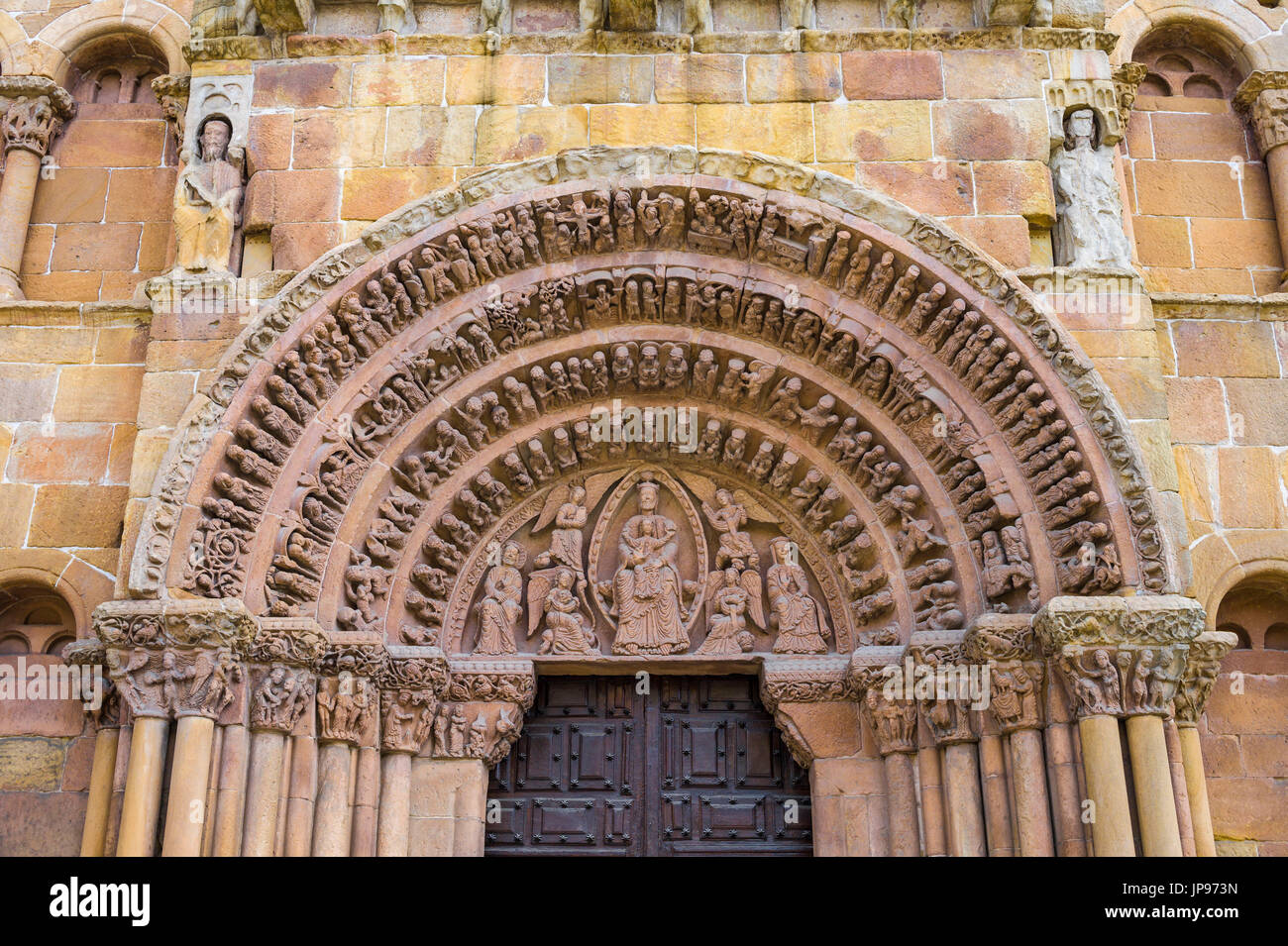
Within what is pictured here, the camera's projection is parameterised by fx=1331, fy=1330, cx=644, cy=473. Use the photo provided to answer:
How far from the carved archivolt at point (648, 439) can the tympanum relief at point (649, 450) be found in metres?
0.02

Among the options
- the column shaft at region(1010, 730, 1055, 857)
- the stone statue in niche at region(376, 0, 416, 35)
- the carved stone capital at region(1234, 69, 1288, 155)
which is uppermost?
the stone statue in niche at region(376, 0, 416, 35)

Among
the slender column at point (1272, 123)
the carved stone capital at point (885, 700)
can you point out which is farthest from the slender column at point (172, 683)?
the slender column at point (1272, 123)

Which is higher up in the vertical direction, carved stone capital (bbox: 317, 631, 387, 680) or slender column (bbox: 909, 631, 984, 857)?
A: carved stone capital (bbox: 317, 631, 387, 680)

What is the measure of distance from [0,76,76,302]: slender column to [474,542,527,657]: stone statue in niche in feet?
14.1

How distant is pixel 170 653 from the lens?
318 inches

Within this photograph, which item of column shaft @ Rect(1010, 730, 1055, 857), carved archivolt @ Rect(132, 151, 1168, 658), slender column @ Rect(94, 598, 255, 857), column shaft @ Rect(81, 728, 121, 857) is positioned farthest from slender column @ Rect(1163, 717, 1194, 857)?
column shaft @ Rect(81, 728, 121, 857)

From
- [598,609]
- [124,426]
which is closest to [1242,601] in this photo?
[598,609]

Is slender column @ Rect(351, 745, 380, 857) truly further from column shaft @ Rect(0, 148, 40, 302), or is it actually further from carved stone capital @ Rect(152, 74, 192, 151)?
carved stone capital @ Rect(152, 74, 192, 151)

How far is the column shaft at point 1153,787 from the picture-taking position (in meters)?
7.73

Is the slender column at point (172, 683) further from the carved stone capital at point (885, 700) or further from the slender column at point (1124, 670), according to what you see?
the slender column at point (1124, 670)

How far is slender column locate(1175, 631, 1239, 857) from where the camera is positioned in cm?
821

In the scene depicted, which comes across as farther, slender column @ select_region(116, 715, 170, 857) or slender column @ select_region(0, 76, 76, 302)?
slender column @ select_region(0, 76, 76, 302)

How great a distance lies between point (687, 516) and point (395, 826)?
310cm

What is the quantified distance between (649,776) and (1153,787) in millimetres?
3332
